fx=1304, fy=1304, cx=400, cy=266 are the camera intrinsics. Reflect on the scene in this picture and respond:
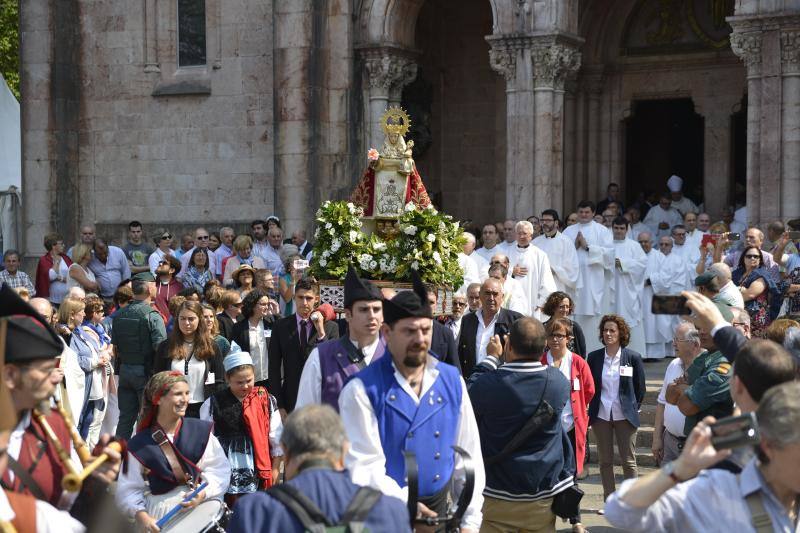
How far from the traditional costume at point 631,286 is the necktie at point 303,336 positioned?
7.61 meters

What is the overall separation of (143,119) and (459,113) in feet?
18.1

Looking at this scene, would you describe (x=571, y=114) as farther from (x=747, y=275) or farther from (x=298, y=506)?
(x=298, y=506)

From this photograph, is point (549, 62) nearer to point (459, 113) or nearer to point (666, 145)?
point (459, 113)

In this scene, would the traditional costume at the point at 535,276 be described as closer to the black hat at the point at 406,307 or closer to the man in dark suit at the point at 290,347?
the man in dark suit at the point at 290,347

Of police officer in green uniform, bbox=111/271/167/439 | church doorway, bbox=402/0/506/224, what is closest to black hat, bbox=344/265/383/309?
police officer in green uniform, bbox=111/271/167/439

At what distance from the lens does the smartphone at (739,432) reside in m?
4.09

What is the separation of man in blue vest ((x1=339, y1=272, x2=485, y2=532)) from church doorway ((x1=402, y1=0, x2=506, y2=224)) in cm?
1670

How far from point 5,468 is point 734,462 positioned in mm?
2510

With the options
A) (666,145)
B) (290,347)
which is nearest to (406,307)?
(290,347)

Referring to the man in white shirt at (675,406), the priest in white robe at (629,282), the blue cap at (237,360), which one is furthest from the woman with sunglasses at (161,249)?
the man in white shirt at (675,406)

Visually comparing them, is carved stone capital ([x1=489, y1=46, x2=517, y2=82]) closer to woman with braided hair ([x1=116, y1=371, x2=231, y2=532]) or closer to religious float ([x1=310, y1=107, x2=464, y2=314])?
religious float ([x1=310, y1=107, x2=464, y2=314])

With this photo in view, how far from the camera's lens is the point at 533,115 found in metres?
18.8

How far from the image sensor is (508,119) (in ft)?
62.2

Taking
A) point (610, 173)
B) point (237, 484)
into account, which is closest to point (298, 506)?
point (237, 484)
